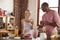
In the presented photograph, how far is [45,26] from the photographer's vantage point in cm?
115

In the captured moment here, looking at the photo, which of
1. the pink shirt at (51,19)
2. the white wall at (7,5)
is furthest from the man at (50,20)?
the white wall at (7,5)

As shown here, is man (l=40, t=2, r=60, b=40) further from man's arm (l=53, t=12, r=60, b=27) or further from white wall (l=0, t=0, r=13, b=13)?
white wall (l=0, t=0, r=13, b=13)

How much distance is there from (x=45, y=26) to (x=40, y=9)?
0.17m

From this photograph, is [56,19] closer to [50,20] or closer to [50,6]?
[50,20]

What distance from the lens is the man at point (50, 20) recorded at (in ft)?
3.69

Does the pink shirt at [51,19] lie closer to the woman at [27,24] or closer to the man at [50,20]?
the man at [50,20]

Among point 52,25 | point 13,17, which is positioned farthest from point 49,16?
point 13,17

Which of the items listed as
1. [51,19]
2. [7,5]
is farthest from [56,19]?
[7,5]

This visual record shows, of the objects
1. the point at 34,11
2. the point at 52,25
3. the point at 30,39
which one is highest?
the point at 34,11

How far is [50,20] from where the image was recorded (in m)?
1.16

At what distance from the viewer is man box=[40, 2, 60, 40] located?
44.3 inches

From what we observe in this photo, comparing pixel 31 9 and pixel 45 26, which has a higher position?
pixel 31 9

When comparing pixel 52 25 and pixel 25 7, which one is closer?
pixel 52 25

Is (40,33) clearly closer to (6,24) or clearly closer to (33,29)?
(33,29)
